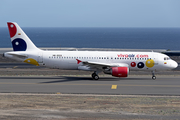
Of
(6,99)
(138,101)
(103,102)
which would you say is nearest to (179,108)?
(138,101)

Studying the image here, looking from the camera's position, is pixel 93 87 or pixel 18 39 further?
pixel 18 39

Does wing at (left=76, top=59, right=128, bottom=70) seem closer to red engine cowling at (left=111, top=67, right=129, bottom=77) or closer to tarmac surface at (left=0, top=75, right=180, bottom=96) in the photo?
red engine cowling at (left=111, top=67, right=129, bottom=77)

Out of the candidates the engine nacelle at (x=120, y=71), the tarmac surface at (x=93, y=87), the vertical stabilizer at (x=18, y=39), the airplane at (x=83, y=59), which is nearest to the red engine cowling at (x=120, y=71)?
the engine nacelle at (x=120, y=71)

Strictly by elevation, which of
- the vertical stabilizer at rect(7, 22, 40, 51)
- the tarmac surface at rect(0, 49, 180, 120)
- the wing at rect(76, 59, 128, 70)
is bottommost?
the tarmac surface at rect(0, 49, 180, 120)

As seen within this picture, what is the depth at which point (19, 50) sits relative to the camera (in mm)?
34375

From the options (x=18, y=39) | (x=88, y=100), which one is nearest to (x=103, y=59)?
(x=18, y=39)

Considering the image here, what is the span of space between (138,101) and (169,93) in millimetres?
5312

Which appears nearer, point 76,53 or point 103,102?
point 103,102

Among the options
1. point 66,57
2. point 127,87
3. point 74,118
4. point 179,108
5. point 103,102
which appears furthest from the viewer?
point 66,57

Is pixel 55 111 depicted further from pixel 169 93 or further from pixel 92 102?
pixel 169 93

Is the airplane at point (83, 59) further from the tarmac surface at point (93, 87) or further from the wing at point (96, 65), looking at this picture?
the tarmac surface at point (93, 87)

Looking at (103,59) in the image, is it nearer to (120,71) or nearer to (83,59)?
(83,59)

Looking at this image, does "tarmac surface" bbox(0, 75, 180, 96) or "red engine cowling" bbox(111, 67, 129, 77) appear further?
"red engine cowling" bbox(111, 67, 129, 77)

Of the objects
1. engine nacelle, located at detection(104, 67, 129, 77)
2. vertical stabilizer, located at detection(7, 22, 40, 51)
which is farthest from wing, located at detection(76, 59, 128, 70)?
vertical stabilizer, located at detection(7, 22, 40, 51)
